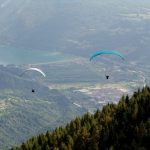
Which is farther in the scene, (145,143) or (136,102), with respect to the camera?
(136,102)

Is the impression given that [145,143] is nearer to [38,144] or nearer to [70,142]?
[70,142]

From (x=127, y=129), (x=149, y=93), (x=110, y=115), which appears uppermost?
(x=149, y=93)

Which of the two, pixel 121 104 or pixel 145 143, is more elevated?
pixel 121 104

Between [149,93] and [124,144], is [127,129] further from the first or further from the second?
[149,93]

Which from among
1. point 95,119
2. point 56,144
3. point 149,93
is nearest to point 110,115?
point 95,119

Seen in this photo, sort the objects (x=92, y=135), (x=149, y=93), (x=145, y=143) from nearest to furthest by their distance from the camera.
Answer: (x=145, y=143) → (x=92, y=135) → (x=149, y=93)

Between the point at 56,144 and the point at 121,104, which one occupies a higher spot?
the point at 121,104

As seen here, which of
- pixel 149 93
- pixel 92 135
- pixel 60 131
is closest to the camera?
pixel 92 135
